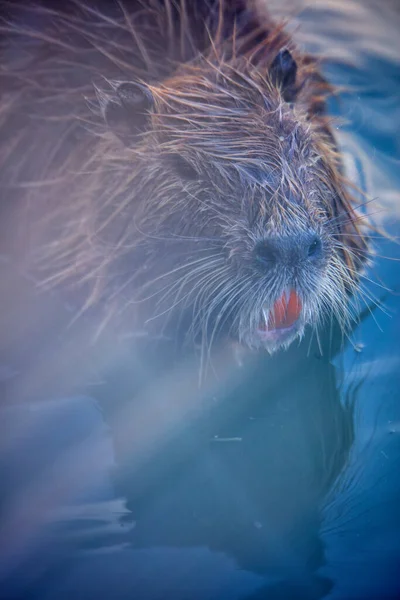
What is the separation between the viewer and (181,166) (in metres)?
1.89

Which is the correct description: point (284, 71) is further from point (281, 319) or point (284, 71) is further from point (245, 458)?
point (245, 458)

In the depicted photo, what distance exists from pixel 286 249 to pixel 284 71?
64 cm

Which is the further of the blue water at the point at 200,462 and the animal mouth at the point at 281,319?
the animal mouth at the point at 281,319

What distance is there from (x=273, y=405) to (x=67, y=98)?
4.05 ft

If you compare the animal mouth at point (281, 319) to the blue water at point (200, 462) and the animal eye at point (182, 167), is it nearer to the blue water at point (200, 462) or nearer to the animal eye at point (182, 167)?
the blue water at point (200, 462)

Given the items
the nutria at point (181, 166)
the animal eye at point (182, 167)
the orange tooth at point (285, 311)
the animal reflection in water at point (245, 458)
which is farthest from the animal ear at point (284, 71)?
the animal reflection in water at point (245, 458)

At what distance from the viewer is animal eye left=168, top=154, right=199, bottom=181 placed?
1871 mm

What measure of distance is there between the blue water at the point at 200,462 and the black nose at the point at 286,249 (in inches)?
20.1

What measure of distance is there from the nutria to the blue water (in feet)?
0.51

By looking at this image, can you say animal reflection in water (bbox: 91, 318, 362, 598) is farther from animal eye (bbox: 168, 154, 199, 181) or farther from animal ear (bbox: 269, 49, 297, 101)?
animal ear (bbox: 269, 49, 297, 101)

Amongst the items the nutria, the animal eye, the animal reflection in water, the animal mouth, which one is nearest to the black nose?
the nutria

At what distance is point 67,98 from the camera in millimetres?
2158

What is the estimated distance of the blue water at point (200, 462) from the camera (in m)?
1.63

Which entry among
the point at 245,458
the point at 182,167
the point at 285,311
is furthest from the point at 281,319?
the point at 182,167
